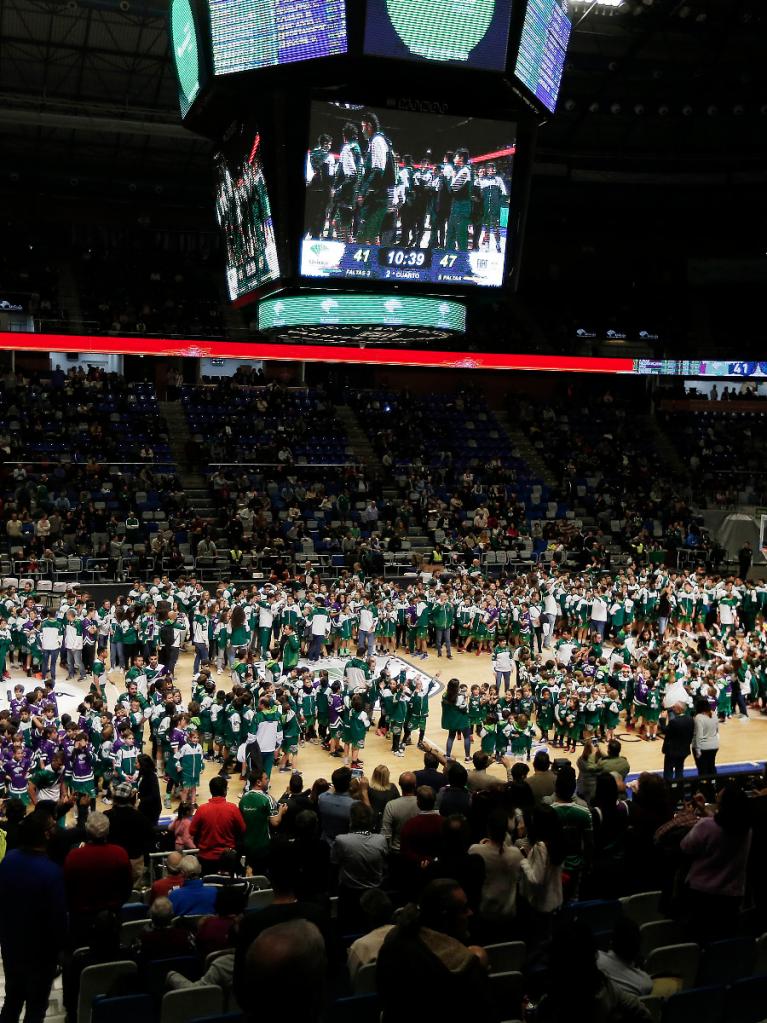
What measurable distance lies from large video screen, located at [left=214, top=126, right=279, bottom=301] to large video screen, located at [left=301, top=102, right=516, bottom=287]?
610mm

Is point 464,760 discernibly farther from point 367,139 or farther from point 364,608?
point 367,139

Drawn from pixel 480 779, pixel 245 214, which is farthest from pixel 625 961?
pixel 245 214

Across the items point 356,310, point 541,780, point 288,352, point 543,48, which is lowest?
point 541,780

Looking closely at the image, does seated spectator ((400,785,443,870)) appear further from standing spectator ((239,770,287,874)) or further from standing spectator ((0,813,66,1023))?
standing spectator ((239,770,287,874))

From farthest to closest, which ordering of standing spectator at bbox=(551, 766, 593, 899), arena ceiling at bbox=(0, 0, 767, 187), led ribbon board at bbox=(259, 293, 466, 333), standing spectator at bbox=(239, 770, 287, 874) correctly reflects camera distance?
arena ceiling at bbox=(0, 0, 767, 187)
led ribbon board at bbox=(259, 293, 466, 333)
standing spectator at bbox=(239, 770, 287, 874)
standing spectator at bbox=(551, 766, 593, 899)

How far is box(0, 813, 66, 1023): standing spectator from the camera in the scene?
16.5ft

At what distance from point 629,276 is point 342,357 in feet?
50.6

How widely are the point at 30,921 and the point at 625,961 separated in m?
2.75

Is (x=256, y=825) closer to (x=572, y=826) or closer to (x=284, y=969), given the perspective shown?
(x=572, y=826)

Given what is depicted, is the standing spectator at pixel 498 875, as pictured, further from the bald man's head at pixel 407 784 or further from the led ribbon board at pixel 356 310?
the led ribbon board at pixel 356 310

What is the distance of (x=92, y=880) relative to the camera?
18.6 ft

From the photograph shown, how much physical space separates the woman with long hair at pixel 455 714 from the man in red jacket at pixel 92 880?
347 inches

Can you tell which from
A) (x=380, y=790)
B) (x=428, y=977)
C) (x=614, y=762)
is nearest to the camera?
(x=428, y=977)

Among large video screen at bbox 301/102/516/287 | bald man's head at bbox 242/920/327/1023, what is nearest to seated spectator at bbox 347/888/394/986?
bald man's head at bbox 242/920/327/1023
